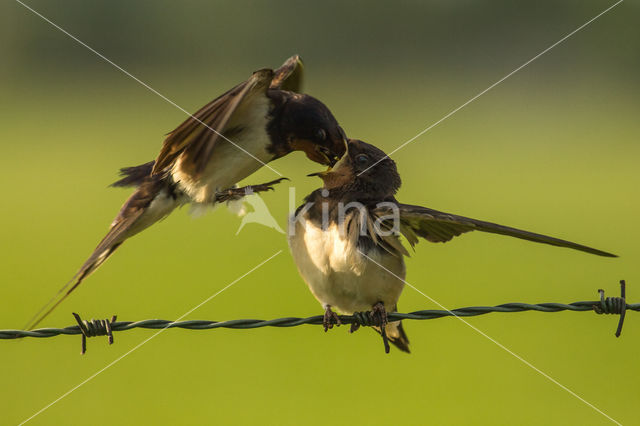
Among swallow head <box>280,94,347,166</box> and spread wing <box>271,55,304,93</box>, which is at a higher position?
spread wing <box>271,55,304,93</box>

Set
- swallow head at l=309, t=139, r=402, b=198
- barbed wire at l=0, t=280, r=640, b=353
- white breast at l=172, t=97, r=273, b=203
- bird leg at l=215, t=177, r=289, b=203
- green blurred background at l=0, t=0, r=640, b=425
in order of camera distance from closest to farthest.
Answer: barbed wire at l=0, t=280, r=640, b=353 → swallow head at l=309, t=139, r=402, b=198 → bird leg at l=215, t=177, r=289, b=203 → white breast at l=172, t=97, r=273, b=203 → green blurred background at l=0, t=0, r=640, b=425

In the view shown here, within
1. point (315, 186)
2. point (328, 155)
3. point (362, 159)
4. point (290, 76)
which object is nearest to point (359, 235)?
point (362, 159)

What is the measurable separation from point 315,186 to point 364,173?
32.6 feet

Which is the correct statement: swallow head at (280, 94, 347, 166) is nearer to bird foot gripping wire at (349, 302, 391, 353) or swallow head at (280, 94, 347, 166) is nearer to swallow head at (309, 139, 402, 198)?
swallow head at (309, 139, 402, 198)

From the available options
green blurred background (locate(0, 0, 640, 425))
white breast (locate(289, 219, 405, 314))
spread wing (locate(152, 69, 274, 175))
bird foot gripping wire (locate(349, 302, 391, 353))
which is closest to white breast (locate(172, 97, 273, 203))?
spread wing (locate(152, 69, 274, 175))

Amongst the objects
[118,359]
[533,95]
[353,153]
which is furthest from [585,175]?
[353,153]

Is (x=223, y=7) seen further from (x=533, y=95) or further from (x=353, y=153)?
(x=353, y=153)

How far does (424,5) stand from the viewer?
138ft

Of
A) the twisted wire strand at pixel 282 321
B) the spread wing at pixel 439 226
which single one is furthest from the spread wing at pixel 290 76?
the twisted wire strand at pixel 282 321

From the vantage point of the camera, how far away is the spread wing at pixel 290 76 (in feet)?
20.6

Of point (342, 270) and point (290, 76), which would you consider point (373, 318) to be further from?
point (290, 76)

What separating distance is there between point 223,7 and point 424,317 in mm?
39827

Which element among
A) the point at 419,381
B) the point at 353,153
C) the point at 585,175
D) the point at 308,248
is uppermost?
the point at 585,175

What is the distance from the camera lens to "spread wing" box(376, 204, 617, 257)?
4.08 meters
